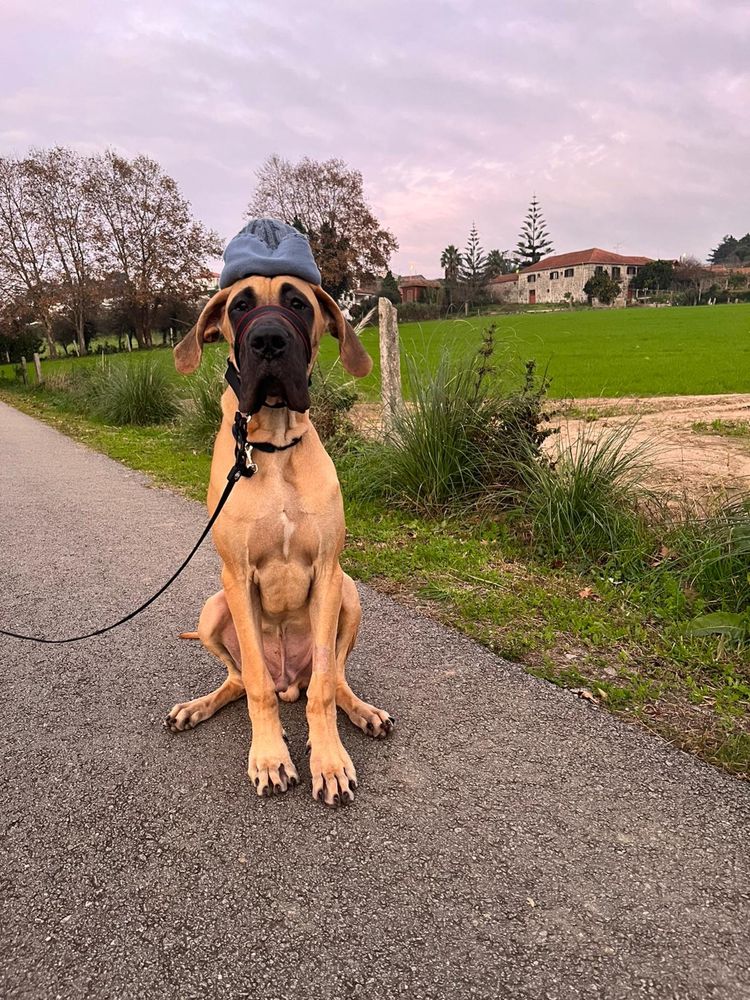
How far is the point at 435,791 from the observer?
2.24 m

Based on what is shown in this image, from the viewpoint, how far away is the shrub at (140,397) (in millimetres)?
13781

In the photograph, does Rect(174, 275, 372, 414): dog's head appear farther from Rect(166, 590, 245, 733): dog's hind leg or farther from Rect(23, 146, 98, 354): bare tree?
Rect(23, 146, 98, 354): bare tree

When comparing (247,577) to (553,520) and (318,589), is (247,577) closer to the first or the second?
(318,589)

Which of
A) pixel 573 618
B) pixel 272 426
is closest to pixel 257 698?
pixel 272 426

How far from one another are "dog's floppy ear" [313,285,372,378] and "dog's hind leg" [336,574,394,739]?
3.01 feet

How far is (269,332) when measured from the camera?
2.10 metres

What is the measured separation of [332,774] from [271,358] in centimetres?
147

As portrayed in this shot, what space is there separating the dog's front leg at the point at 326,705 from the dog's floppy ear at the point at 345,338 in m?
0.92

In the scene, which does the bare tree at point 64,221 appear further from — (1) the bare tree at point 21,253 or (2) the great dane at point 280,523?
(2) the great dane at point 280,523

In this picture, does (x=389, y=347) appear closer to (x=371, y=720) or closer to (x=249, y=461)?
(x=249, y=461)

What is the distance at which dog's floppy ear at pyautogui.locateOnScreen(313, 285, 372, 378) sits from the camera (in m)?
2.50

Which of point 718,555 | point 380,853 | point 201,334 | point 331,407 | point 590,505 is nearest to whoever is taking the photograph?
point 380,853

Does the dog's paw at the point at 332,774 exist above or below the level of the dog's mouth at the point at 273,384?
below

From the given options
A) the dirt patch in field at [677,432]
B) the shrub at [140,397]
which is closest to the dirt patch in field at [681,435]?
the dirt patch in field at [677,432]
